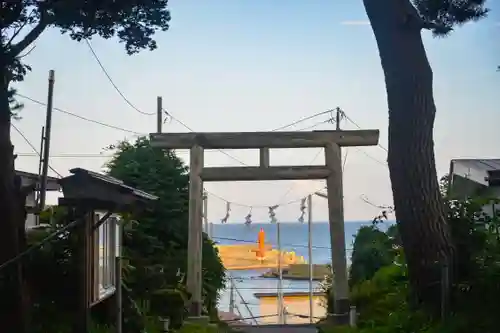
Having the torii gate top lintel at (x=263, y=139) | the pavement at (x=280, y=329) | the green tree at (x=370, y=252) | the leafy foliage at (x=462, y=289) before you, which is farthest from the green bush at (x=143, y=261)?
the green tree at (x=370, y=252)

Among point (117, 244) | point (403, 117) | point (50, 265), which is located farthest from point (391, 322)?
point (50, 265)

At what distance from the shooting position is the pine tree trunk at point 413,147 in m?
7.55

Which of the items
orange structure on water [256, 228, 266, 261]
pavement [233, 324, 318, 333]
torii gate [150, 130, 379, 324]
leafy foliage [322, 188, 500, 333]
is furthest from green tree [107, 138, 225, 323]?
orange structure on water [256, 228, 266, 261]

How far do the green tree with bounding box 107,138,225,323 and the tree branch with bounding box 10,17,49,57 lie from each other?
18.6 ft

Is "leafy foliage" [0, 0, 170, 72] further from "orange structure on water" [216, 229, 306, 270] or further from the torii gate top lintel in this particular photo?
"orange structure on water" [216, 229, 306, 270]

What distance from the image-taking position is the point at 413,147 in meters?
7.81

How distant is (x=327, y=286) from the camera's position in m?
15.0

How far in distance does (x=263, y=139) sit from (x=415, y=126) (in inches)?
205

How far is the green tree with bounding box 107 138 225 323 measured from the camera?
12.8 meters

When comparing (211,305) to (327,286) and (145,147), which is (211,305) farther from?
(145,147)

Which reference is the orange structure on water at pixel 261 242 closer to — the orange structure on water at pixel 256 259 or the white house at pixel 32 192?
the orange structure on water at pixel 256 259

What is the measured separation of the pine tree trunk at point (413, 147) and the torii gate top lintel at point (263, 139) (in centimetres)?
458

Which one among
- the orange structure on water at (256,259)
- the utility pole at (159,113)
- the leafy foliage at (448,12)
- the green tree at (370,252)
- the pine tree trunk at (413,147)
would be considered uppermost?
the utility pole at (159,113)

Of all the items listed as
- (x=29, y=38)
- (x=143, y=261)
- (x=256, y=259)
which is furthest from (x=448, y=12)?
(x=256, y=259)
